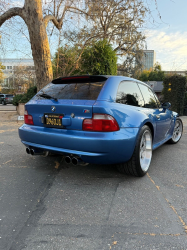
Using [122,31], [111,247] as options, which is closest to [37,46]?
[111,247]

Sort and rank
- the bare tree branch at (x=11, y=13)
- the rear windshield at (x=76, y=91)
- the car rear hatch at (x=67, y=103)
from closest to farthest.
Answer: the car rear hatch at (x=67, y=103)
the rear windshield at (x=76, y=91)
the bare tree branch at (x=11, y=13)

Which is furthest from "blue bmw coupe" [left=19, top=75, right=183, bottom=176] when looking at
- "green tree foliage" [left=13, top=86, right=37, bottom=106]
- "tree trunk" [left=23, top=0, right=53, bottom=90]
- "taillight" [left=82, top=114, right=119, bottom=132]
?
"green tree foliage" [left=13, top=86, right=37, bottom=106]

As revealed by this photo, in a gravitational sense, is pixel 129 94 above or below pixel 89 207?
above

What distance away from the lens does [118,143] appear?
2570 millimetres

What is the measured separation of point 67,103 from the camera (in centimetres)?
276

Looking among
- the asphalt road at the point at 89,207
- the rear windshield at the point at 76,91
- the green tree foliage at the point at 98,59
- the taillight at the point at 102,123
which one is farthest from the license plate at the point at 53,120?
the green tree foliage at the point at 98,59

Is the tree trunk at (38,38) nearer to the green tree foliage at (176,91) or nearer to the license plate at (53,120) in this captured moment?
the license plate at (53,120)

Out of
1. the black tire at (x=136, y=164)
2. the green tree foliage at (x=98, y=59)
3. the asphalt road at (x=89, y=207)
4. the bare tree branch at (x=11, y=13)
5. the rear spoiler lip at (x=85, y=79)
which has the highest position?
the bare tree branch at (x=11, y=13)

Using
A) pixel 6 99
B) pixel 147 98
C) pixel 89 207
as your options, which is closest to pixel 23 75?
pixel 6 99

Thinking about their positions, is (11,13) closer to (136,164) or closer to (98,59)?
(98,59)

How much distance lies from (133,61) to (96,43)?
14155 mm

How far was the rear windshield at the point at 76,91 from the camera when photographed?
2.77m

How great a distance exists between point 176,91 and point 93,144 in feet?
38.9

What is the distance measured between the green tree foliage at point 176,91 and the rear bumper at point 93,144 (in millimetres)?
11271
